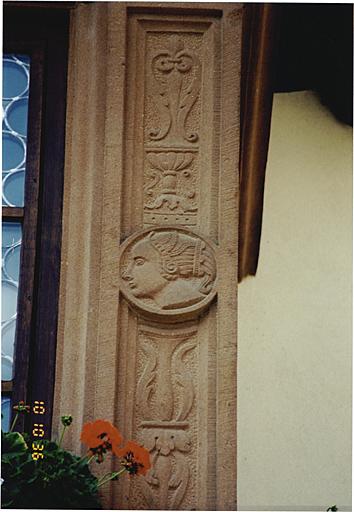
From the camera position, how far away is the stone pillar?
2.78m

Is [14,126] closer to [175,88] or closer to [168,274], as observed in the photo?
[175,88]

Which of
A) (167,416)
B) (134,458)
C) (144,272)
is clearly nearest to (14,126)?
(144,272)

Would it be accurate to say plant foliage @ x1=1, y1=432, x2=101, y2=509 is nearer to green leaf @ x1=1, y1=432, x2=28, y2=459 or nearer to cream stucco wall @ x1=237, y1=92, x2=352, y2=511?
green leaf @ x1=1, y1=432, x2=28, y2=459

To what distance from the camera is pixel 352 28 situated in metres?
2.98

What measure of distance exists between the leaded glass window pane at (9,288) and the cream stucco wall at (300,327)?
49 cm

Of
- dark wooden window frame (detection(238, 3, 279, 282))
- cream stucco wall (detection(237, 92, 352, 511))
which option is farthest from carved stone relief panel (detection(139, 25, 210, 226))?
cream stucco wall (detection(237, 92, 352, 511))

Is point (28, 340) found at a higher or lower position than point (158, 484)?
higher

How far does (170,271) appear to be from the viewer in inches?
113

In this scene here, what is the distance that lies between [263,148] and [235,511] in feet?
2.71

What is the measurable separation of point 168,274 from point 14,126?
519mm

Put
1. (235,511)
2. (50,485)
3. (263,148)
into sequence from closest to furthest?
(50,485), (235,511), (263,148)

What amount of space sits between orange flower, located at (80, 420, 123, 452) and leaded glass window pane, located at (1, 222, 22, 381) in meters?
0.36

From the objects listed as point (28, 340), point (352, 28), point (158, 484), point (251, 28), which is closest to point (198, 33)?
point (251, 28)

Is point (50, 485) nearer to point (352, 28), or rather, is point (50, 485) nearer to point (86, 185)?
point (86, 185)
